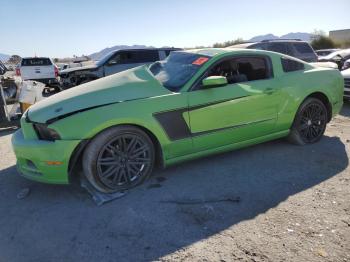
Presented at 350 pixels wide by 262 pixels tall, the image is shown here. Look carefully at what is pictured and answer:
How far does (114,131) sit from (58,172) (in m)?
0.72

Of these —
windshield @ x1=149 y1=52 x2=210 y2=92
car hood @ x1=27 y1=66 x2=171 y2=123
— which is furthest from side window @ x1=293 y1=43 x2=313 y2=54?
car hood @ x1=27 y1=66 x2=171 y2=123

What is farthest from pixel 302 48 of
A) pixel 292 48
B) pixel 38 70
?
pixel 38 70

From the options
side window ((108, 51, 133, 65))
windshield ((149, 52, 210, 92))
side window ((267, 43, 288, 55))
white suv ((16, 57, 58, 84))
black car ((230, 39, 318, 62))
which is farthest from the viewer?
white suv ((16, 57, 58, 84))

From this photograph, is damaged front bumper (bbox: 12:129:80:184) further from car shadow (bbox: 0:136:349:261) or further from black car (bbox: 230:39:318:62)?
black car (bbox: 230:39:318:62)

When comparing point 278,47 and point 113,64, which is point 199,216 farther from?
point 278,47

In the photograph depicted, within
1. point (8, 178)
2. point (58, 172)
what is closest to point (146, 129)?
point (58, 172)

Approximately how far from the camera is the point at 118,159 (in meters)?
3.69

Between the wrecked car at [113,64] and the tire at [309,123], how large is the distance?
23.7 ft

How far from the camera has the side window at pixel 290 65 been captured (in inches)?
190

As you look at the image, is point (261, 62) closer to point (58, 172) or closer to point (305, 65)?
point (305, 65)

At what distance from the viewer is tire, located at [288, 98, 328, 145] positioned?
5008mm

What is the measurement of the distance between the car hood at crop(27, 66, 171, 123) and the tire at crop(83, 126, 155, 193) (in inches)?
14.9

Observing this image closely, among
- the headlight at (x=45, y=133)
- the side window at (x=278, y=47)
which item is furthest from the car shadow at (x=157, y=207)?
the side window at (x=278, y=47)

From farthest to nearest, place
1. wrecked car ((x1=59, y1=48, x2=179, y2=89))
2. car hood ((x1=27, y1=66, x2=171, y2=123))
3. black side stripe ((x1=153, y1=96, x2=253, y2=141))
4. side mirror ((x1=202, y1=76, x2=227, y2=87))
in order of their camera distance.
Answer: wrecked car ((x1=59, y1=48, x2=179, y2=89))
side mirror ((x1=202, y1=76, x2=227, y2=87))
black side stripe ((x1=153, y1=96, x2=253, y2=141))
car hood ((x1=27, y1=66, x2=171, y2=123))
